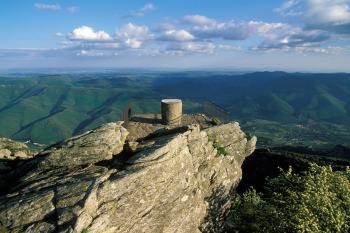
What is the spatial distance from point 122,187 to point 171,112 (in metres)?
23.3

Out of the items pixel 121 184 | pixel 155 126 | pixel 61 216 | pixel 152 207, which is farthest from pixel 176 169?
pixel 155 126

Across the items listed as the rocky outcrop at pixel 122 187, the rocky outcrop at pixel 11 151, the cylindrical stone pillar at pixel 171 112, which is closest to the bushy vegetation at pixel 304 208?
the rocky outcrop at pixel 122 187

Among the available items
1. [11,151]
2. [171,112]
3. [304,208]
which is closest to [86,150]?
[11,151]

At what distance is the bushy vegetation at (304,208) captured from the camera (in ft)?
101

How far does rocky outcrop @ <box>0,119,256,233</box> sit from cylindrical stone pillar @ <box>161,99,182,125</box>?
10.9 metres

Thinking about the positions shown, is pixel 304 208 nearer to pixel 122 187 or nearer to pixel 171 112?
pixel 122 187

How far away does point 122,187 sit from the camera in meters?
27.5

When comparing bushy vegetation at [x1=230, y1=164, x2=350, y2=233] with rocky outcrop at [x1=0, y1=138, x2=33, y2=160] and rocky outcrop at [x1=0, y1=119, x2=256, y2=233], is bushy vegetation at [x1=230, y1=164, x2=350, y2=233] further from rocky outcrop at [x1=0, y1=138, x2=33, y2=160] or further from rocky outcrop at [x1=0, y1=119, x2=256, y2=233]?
rocky outcrop at [x1=0, y1=138, x2=33, y2=160]

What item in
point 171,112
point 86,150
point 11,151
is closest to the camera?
point 86,150

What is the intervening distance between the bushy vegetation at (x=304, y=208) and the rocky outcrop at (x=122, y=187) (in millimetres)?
3266

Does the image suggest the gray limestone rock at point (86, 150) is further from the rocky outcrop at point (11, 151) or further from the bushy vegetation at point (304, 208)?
the bushy vegetation at point (304, 208)

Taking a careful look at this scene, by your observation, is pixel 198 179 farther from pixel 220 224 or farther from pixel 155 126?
pixel 155 126

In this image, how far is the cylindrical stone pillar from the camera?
161 ft

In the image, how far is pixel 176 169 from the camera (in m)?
32.0
